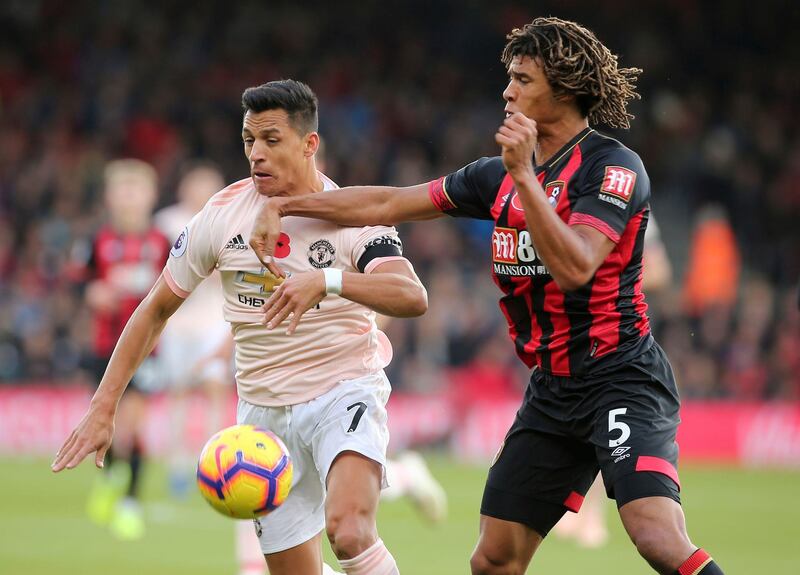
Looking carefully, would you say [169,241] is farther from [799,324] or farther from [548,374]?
[799,324]

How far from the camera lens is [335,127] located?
2144 centimetres

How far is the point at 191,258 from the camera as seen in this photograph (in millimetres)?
5836

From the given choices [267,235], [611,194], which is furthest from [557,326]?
[267,235]

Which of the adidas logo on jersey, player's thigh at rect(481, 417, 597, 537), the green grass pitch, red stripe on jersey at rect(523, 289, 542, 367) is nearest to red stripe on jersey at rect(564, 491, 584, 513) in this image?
player's thigh at rect(481, 417, 597, 537)

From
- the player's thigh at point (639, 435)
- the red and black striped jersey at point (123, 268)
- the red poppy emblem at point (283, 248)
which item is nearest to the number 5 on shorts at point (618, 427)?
the player's thigh at point (639, 435)

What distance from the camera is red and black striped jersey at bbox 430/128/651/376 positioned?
5.14 m

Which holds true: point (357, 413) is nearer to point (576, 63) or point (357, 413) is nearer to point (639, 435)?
point (639, 435)

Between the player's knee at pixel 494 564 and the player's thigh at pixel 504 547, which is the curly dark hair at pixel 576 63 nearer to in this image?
the player's thigh at pixel 504 547

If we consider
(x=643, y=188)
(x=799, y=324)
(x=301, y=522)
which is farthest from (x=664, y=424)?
(x=799, y=324)

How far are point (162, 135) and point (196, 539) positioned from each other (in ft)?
38.4

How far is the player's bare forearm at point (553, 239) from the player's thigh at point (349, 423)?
4.08 feet

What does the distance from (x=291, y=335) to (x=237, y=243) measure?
1.61 ft

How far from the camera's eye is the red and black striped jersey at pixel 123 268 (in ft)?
38.4

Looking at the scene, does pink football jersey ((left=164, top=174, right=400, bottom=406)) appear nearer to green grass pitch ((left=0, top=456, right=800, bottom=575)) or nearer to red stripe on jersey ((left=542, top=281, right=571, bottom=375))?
red stripe on jersey ((left=542, top=281, right=571, bottom=375))
